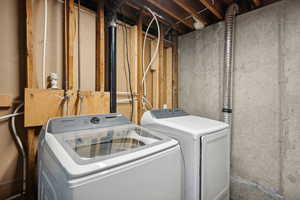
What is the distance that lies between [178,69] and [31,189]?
2423mm

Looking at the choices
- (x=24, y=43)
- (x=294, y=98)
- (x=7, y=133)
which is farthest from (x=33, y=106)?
(x=294, y=98)

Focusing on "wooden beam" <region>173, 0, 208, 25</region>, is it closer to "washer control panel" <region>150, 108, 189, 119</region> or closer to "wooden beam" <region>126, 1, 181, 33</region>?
"wooden beam" <region>126, 1, 181, 33</region>

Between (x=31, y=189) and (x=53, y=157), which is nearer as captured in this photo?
(x=53, y=157)

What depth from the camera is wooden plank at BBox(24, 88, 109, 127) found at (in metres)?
1.12

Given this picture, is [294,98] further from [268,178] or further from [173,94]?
[173,94]

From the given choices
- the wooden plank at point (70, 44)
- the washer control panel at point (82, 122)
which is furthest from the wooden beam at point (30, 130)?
the washer control panel at point (82, 122)

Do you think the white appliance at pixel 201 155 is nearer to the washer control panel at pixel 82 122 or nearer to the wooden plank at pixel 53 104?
the washer control panel at pixel 82 122

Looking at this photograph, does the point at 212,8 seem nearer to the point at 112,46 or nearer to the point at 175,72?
the point at 175,72

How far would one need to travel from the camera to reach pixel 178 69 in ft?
8.43

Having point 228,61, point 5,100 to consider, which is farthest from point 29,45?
point 228,61

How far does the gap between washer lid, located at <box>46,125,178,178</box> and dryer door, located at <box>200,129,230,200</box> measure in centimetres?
43

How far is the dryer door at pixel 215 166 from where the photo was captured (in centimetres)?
115

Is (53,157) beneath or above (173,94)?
beneath

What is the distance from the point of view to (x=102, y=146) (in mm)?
954
